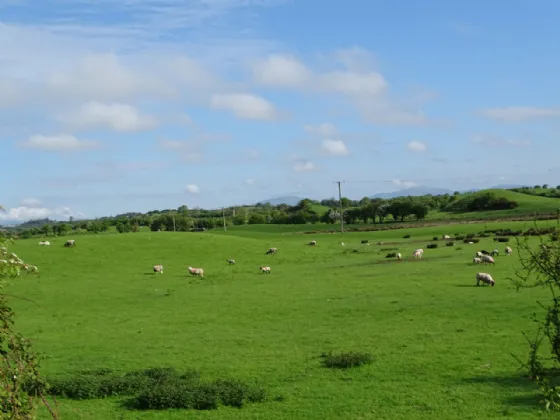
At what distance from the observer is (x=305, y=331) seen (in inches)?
1036

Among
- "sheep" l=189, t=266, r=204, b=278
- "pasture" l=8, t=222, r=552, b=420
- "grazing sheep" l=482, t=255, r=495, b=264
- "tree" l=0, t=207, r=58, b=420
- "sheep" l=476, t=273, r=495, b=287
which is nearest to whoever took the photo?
"tree" l=0, t=207, r=58, b=420

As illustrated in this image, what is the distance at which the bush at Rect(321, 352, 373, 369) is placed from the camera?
19.8 m

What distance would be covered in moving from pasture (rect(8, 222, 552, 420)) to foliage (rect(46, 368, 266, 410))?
418mm

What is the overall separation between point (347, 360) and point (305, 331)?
6.52 m

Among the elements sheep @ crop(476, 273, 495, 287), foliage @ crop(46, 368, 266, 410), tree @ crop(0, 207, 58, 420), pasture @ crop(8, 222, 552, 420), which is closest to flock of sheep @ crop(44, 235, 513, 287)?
sheep @ crop(476, 273, 495, 287)

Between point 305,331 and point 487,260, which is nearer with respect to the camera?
point 305,331

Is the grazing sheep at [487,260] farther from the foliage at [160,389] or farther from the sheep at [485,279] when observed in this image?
the foliage at [160,389]

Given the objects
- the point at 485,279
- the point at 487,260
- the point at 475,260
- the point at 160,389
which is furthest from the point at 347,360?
the point at 475,260

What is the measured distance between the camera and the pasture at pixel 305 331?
16.3m

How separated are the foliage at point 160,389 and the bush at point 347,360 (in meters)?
3.57

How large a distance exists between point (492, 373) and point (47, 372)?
52.7 feet

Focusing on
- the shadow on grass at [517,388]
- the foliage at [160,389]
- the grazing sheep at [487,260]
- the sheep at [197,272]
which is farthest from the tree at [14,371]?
the sheep at [197,272]

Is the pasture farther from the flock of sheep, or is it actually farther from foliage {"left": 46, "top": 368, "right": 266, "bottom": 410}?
the flock of sheep

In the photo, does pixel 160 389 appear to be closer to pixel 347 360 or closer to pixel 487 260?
pixel 347 360
